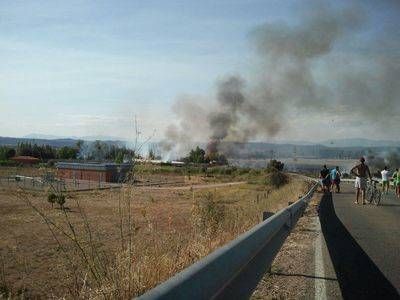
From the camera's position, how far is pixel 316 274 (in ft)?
24.9

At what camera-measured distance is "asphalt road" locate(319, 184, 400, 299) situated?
6.72 m

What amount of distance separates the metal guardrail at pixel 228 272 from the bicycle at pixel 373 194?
1710cm

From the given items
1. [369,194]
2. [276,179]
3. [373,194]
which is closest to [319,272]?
[373,194]

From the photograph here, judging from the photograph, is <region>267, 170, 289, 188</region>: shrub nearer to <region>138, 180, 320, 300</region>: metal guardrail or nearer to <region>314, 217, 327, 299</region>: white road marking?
<region>314, 217, 327, 299</region>: white road marking

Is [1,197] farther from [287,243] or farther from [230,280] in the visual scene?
[230,280]

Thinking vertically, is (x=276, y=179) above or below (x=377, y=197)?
below

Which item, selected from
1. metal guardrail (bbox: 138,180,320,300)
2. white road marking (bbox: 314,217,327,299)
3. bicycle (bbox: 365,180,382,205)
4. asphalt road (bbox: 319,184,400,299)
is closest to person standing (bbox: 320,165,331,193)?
bicycle (bbox: 365,180,382,205)

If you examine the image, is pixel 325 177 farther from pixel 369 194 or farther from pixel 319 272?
pixel 319 272

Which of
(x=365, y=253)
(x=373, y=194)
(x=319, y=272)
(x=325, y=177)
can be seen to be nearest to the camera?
(x=319, y=272)

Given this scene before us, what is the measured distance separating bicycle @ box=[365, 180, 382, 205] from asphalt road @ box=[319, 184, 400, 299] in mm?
5359

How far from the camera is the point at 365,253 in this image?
31.3 ft

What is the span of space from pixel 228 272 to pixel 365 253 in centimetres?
620

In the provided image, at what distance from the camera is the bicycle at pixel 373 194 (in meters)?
22.7

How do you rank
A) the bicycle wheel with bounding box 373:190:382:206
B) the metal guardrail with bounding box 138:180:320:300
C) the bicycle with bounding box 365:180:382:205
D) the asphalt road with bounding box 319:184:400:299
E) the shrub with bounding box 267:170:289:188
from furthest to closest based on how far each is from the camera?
the shrub with bounding box 267:170:289:188, the bicycle with bounding box 365:180:382:205, the bicycle wheel with bounding box 373:190:382:206, the asphalt road with bounding box 319:184:400:299, the metal guardrail with bounding box 138:180:320:300
